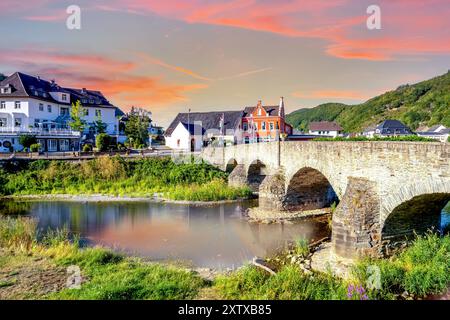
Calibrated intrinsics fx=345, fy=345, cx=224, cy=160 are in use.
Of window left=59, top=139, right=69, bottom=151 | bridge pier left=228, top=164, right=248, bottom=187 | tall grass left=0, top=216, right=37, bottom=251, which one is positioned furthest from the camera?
window left=59, top=139, right=69, bottom=151

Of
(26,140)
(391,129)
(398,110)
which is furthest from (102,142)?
(398,110)

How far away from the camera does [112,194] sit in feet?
97.6

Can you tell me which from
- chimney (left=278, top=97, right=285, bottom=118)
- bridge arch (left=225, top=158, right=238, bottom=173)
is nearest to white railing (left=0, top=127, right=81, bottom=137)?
bridge arch (left=225, top=158, right=238, bottom=173)

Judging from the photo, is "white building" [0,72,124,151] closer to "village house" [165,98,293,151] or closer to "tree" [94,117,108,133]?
"tree" [94,117,108,133]

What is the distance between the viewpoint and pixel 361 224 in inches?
479

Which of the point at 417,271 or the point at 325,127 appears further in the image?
the point at 325,127

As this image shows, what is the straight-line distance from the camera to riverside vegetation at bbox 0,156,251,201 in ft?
95.2

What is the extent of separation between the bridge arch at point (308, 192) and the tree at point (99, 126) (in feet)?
129

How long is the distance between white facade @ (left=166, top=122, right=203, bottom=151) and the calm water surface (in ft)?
88.5

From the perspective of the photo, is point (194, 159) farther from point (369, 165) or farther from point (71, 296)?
point (71, 296)

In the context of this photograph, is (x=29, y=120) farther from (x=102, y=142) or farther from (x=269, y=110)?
(x=269, y=110)

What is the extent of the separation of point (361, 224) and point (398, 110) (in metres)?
121

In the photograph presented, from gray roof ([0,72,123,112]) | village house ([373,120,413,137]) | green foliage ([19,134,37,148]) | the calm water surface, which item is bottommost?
the calm water surface

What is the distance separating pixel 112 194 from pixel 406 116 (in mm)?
97063
